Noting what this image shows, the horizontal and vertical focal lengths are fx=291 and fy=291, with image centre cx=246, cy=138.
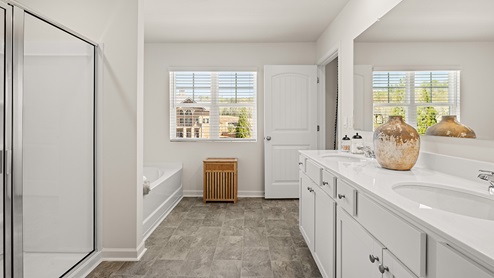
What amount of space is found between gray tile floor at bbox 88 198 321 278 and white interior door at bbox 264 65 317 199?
56 centimetres

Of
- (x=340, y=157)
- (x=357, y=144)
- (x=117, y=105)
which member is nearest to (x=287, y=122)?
(x=357, y=144)

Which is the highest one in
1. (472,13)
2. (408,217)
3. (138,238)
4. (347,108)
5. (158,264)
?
(472,13)

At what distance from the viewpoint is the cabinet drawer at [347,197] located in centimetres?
140

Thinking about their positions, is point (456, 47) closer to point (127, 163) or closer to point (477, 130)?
point (477, 130)

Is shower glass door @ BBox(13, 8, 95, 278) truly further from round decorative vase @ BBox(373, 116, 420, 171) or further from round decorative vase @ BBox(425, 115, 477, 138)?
round decorative vase @ BBox(425, 115, 477, 138)

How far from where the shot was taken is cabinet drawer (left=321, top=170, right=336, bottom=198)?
1731mm

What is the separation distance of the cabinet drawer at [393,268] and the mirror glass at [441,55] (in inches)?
32.9

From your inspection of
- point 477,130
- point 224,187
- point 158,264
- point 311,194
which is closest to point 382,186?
point 477,130

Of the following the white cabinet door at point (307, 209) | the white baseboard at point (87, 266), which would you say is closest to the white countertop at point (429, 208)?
the white cabinet door at point (307, 209)

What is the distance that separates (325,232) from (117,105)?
6.23 ft

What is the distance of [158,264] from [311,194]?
53.5 inches

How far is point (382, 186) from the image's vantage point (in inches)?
48.8

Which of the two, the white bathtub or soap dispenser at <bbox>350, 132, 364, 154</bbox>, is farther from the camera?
the white bathtub

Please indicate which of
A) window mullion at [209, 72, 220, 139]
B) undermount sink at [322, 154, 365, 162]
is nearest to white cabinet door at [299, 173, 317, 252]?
undermount sink at [322, 154, 365, 162]
